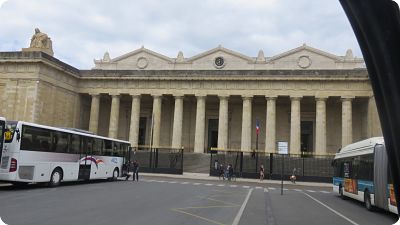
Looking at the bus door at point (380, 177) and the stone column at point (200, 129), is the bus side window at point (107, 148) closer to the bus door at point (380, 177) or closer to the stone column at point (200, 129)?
the bus door at point (380, 177)

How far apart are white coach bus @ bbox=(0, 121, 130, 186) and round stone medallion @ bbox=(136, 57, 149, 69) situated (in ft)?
117

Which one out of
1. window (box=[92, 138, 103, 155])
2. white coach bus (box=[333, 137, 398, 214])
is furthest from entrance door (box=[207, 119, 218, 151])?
white coach bus (box=[333, 137, 398, 214])

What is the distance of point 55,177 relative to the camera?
21016 millimetres

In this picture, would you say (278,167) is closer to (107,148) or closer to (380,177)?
(107,148)

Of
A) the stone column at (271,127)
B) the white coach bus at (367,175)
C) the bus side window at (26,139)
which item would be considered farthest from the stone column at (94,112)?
the white coach bus at (367,175)

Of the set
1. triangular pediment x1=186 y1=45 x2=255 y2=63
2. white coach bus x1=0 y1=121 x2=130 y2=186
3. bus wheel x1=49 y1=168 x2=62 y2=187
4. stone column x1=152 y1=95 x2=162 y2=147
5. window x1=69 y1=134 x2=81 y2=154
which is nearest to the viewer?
white coach bus x1=0 y1=121 x2=130 y2=186

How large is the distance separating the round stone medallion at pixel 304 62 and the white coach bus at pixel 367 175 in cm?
3500

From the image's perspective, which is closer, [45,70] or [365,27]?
[365,27]

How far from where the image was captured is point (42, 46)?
49.9m

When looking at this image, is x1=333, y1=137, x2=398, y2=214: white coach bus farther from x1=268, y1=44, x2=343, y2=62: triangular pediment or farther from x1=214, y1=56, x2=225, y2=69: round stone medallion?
x1=214, y1=56, x2=225, y2=69: round stone medallion

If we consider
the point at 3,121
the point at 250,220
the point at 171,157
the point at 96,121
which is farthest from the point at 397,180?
the point at 96,121

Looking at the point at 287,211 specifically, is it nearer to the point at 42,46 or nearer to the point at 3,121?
the point at 3,121

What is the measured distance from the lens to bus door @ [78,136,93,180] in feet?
77.4

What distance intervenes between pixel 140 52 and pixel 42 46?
1646 centimetres
